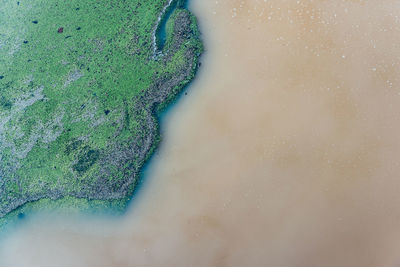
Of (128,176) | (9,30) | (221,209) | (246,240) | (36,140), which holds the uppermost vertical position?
(9,30)

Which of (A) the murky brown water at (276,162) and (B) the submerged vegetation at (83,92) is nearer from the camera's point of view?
(A) the murky brown water at (276,162)

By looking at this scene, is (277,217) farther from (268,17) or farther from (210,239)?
(268,17)

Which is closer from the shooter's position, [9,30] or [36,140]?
[36,140]

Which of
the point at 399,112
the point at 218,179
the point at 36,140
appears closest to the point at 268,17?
the point at 399,112

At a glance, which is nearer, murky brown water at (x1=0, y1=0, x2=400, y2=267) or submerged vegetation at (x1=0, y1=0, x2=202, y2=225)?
murky brown water at (x1=0, y1=0, x2=400, y2=267)

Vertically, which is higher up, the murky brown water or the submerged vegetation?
the submerged vegetation
